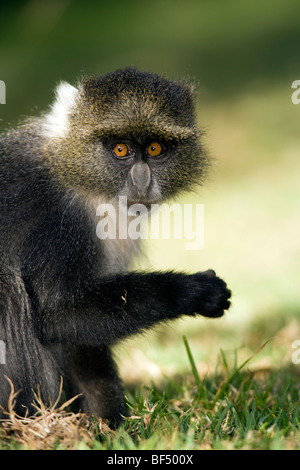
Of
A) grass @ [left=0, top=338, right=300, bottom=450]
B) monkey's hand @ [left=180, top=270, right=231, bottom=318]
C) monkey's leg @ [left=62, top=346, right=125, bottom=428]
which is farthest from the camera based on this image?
monkey's leg @ [left=62, top=346, right=125, bottom=428]

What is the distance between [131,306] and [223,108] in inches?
439

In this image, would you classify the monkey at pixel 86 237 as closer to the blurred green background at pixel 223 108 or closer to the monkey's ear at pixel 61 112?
the monkey's ear at pixel 61 112

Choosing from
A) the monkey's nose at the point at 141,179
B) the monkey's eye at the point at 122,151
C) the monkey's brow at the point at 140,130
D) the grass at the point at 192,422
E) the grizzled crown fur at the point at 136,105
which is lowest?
the grass at the point at 192,422

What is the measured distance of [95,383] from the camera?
499 centimetres

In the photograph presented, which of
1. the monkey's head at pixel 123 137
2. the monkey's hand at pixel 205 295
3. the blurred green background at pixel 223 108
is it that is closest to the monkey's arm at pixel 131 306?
the monkey's hand at pixel 205 295

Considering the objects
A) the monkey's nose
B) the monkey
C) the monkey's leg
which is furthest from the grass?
the monkey's nose

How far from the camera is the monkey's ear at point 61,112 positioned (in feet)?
15.7

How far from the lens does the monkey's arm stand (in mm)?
4238

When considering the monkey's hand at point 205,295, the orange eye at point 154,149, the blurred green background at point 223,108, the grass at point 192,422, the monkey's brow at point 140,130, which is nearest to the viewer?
the grass at point 192,422

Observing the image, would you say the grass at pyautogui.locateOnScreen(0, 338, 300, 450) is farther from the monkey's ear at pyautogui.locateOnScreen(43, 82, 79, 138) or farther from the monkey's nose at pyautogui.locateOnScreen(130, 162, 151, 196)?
the monkey's ear at pyautogui.locateOnScreen(43, 82, 79, 138)

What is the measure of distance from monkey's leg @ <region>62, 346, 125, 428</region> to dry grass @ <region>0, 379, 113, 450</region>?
813mm

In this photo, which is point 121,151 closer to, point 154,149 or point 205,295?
point 154,149

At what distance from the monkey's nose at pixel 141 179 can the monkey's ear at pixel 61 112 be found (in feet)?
2.07

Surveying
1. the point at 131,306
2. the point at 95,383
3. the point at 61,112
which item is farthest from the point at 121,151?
the point at 95,383
